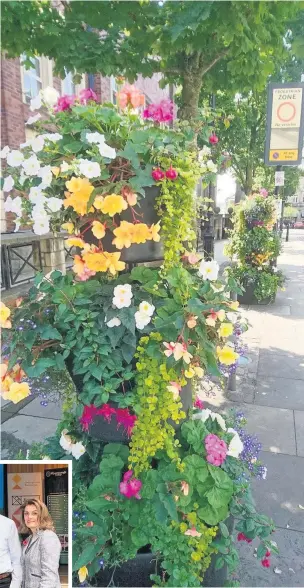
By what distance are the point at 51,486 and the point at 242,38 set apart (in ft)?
10.8

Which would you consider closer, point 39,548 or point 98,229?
point 39,548

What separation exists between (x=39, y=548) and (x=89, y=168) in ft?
4.64

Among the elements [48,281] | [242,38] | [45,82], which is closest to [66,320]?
[48,281]

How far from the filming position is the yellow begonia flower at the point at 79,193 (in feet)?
5.41

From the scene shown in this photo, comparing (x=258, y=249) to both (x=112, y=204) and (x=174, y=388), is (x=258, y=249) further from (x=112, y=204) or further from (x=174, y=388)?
(x=112, y=204)

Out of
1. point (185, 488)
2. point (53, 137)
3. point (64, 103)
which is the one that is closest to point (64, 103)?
point (64, 103)

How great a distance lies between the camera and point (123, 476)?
2088 millimetres

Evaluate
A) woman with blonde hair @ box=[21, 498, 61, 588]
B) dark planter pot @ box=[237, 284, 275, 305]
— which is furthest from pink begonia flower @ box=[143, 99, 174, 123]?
dark planter pot @ box=[237, 284, 275, 305]

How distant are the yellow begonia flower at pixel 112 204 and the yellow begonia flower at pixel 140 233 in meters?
0.11

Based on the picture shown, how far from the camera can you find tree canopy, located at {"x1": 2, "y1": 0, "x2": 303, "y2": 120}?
3.12 metres

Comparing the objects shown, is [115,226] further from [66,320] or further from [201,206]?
[201,206]

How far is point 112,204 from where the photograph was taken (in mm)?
1654

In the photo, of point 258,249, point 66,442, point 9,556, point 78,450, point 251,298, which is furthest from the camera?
point 251,298

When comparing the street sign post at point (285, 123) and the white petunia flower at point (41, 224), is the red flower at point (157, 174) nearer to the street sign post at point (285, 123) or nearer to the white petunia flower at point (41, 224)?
the white petunia flower at point (41, 224)
